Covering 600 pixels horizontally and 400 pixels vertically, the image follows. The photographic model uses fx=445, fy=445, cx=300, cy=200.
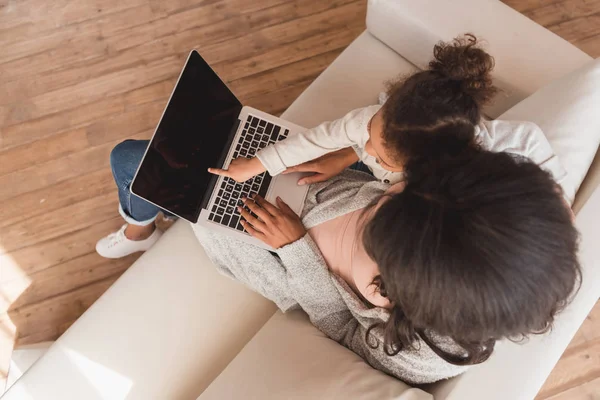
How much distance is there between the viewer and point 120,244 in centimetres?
142

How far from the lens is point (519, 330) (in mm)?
612

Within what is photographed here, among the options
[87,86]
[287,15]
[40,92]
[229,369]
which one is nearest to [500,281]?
[229,369]

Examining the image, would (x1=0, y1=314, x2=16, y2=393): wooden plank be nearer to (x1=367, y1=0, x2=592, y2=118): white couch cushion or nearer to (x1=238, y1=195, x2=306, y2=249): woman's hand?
(x1=238, y1=195, x2=306, y2=249): woman's hand

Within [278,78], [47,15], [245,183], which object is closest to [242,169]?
[245,183]

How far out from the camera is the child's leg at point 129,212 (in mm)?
1108

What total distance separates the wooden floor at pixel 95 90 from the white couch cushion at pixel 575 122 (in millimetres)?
834

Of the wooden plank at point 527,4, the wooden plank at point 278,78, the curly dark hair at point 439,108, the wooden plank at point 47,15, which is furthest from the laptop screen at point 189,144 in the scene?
the wooden plank at point 527,4

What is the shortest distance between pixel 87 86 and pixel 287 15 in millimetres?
811

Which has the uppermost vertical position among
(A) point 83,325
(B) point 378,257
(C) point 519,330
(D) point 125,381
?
(B) point 378,257

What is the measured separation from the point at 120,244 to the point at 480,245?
3.89 feet

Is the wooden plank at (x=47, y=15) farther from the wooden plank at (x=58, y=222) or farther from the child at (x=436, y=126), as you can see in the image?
the child at (x=436, y=126)

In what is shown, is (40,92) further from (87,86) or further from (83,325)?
(83,325)

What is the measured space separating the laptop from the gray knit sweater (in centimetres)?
4

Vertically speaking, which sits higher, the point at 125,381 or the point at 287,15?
the point at 287,15
